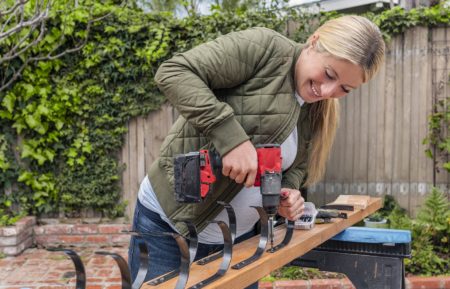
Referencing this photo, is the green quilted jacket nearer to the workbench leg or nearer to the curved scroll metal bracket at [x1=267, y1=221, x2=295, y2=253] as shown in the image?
the curved scroll metal bracket at [x1=267, y1=221, x2=295, y2=253]

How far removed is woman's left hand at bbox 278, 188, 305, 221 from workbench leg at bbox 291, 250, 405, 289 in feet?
1.39

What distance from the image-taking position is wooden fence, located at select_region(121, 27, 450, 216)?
495 centimetres

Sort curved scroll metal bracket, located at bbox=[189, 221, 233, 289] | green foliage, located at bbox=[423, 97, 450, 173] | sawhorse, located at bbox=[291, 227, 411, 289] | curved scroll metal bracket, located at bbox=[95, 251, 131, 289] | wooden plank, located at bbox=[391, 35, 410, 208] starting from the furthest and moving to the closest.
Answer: wooden plank, located at bbox=[391, 35, 410, 208] → green foliage, located at bbox=[423, 97, 450, 173] → sawhorse, located at bbox=[291, 227, 411, 289] → curved scroll metal bracket, located at bbox=[189, 221, 233, 289] → curved scroll metal bracket, located at bbox=[95, 251, 131, 289]

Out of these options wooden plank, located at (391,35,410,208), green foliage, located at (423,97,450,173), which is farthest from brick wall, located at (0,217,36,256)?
green foliage, located at (423,97,450,173)

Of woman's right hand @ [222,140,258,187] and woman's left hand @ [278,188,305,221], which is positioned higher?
woman's right hand @ [222,140,258,187]

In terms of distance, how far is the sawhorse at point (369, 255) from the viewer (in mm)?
2047

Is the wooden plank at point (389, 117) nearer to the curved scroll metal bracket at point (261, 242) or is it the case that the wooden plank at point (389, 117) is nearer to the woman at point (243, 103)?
the woman at point (243, 103)

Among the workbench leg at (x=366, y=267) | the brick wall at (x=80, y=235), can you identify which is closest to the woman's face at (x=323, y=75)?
the workbench leg at (x=366, y=267)

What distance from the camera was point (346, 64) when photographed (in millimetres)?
1494

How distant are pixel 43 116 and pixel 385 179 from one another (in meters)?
3.86

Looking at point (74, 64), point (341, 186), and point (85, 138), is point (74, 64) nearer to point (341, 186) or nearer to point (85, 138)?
point (85, 138)

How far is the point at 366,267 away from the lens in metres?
2.08

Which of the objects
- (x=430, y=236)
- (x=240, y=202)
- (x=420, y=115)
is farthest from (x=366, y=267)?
(x=420, y=115)

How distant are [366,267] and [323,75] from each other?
1.01 metres
